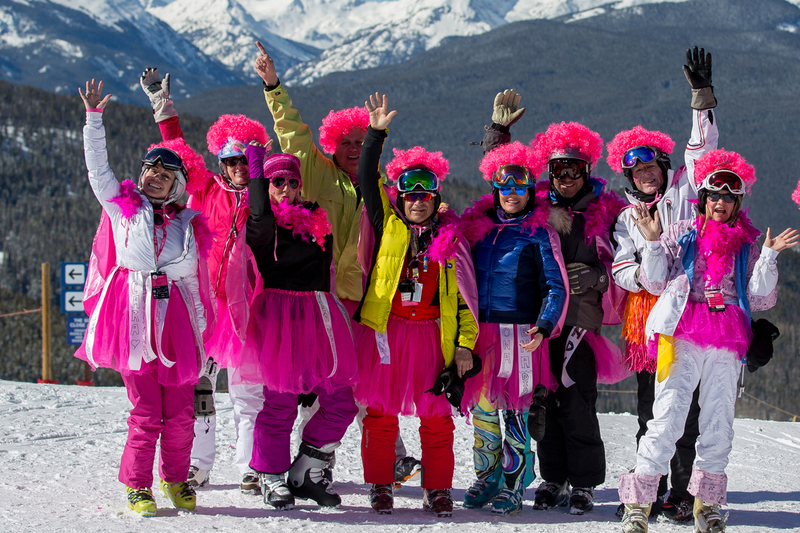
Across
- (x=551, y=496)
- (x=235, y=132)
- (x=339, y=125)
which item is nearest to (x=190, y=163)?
(x=235, y=132)

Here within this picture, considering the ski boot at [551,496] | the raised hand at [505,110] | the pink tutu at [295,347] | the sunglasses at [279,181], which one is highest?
the raised hand at [505,110]

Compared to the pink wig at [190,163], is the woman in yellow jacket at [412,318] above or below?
below

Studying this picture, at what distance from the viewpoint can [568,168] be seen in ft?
15.1

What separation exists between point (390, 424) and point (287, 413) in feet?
1.76

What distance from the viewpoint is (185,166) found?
4445 millimetres

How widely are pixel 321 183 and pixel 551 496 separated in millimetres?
2204

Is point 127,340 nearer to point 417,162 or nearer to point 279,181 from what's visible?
point 279,181

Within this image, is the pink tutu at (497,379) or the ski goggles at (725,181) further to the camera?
the pink tutu at (497,379)

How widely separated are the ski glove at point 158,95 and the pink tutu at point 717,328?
10.5 feet

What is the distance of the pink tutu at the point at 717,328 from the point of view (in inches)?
153

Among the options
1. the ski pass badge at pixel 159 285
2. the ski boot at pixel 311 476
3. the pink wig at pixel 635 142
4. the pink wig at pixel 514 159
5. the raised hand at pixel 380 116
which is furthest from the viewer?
the pink wig at pixel 635 142

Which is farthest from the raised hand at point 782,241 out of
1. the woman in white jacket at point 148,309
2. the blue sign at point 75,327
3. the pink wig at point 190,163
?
the blue sign at point 75,327

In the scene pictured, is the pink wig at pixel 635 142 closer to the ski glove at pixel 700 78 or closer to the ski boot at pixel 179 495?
the ski glove at pixel 700 78

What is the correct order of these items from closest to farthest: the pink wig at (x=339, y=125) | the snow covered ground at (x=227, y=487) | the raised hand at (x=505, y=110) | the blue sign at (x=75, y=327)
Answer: the snow covered ground at (x=227, y=487) < the pink wig at (x=339, y=125) < the raised hand at (x=505, y=110) < the blue sign at (x=75, y=327)
